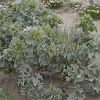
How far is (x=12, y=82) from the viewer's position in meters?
2.66

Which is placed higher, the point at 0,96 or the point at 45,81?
the point at 0,96

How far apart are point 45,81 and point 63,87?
345 millimetres

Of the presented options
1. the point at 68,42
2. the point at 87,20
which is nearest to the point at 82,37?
the point at 87,20

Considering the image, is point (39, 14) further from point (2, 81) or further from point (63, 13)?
point (63, 13)

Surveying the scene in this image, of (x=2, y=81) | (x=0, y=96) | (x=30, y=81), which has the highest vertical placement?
(x=30, y=81)

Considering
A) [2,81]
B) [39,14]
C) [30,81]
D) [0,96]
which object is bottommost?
[2,81]

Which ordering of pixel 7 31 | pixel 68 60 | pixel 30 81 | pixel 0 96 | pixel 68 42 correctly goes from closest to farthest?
pixel 0 96
pixel 30 81
pixel 7 31
pixel 68 60
pixel 68 42

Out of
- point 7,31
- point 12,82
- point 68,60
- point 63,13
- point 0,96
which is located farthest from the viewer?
point 63,13

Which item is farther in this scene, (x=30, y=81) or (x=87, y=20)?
(x=87, y=20)

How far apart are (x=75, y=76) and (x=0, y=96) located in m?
0.96

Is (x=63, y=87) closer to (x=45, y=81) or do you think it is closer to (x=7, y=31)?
(x=45, y=81)

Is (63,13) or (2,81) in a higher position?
(63,13)

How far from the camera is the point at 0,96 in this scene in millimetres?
1923

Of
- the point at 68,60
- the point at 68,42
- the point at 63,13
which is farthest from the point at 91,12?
the point at 68,60
